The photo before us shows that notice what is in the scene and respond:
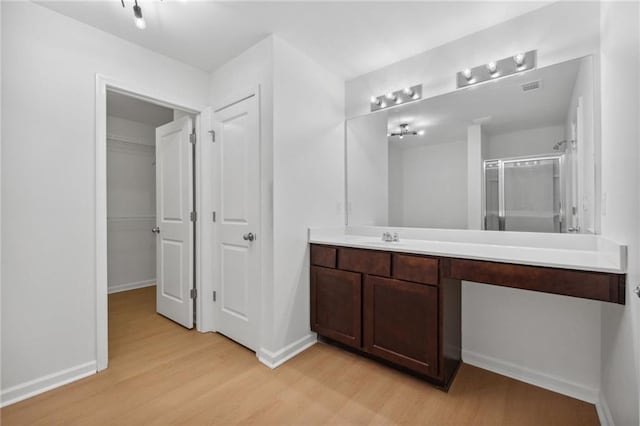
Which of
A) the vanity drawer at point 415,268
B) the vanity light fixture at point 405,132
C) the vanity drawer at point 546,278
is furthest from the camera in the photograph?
the vanity light fixture at point 405,132

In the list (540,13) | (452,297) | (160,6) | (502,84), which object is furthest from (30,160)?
(540,13)

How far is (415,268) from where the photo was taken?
5.96 ft

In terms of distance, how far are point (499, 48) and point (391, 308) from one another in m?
1.93

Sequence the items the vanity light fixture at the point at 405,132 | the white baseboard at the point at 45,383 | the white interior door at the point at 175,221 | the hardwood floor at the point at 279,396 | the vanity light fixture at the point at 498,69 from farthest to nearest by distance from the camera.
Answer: the white interior door at the point at 175,221, the vanity light fixture at the point at 405,132, the vanity light fixture at the point at 498,69, the white baseboard at the point at 45,383, the hardwood floor at the point at 279,396

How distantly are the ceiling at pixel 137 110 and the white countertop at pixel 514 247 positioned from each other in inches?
109

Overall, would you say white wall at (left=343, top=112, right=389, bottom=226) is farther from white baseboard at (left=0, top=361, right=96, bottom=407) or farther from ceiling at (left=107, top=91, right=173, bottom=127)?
ceiling at (left=107, top=91, right=173, bottom=127)

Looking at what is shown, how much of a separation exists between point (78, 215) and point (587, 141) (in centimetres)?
321

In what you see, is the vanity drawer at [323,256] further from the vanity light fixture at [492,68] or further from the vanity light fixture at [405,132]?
the vanity light fixture at [492,68]

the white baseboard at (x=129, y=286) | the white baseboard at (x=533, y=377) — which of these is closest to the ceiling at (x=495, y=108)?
the white baseboard at (x=533, y=377)

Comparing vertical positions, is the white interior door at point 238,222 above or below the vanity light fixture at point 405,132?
below

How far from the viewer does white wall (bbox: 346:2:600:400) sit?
5.50 ft

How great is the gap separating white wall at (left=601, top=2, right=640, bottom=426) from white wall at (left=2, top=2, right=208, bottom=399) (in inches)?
113

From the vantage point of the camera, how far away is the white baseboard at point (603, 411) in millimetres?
1430

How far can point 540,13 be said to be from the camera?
181 cm
